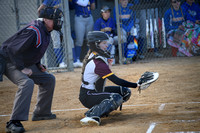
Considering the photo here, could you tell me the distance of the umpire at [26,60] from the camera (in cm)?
443

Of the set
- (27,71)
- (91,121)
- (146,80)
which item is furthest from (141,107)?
(27,71)

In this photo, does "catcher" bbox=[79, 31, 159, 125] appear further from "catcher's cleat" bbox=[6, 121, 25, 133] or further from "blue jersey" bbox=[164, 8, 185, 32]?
"blue jersey" bbox=[164, 8, 185, 32]

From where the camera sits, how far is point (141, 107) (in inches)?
221

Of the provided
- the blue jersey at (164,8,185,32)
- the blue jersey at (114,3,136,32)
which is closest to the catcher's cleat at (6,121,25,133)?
the blue jersey at (114,3,136,32)

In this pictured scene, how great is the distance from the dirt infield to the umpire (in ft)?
1.12

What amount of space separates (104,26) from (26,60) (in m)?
6.90

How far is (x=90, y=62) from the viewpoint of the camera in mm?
4859

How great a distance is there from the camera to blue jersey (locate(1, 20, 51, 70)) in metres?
4.45

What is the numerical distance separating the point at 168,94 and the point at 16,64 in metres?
3.32

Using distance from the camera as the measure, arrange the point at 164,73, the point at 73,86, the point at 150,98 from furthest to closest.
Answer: the point at 164,73 → the point at 73,86 → the point at 150,98

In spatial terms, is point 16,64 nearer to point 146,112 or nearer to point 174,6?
point 146,112

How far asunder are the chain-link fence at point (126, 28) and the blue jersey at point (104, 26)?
35 centimetres

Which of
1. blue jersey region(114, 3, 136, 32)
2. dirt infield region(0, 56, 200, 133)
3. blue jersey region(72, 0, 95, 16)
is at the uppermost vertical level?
blue jersey region(72, 0, 95, 16)

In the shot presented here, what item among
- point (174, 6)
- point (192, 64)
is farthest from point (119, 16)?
point (192, 64)
